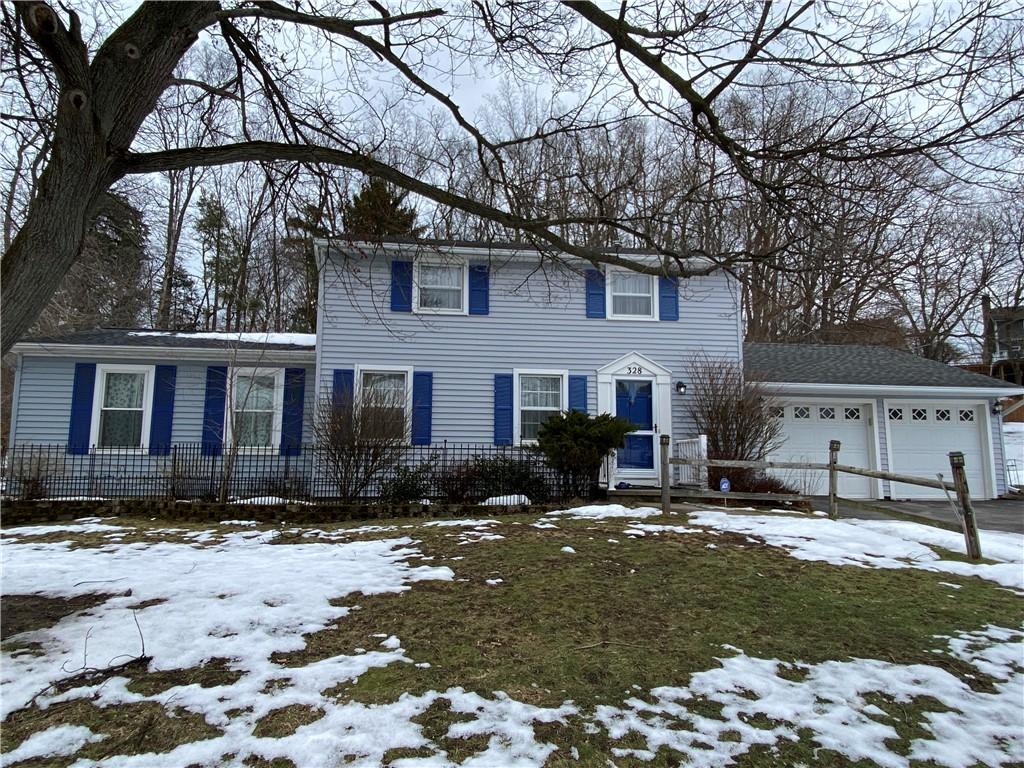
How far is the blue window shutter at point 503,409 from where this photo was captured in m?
11.2

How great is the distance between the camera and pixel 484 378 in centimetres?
1137

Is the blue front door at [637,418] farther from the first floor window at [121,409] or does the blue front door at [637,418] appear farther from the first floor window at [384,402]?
the first floor window at [121,409]

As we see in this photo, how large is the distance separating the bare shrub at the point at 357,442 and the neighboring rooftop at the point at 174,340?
2815mm

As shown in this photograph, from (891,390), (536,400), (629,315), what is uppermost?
(629,315)

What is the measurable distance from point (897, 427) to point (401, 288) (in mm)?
10715

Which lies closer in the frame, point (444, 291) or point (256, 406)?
point (256, 406)

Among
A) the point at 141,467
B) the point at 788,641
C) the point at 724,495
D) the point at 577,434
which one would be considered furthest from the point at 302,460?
the point at 788,641

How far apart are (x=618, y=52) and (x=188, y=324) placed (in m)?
21.0

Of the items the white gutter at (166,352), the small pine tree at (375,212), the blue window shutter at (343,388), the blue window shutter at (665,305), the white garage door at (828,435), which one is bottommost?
the white garage door at (828,435)

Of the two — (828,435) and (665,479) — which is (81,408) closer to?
(665,479)

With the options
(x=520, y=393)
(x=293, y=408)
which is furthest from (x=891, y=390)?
(x=293, y=408)

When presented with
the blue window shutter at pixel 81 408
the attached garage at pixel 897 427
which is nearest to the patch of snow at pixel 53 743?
the blue window shutter at pixel 81 408

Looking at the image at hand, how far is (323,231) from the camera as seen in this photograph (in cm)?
555

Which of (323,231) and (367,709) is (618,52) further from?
(367,709)
